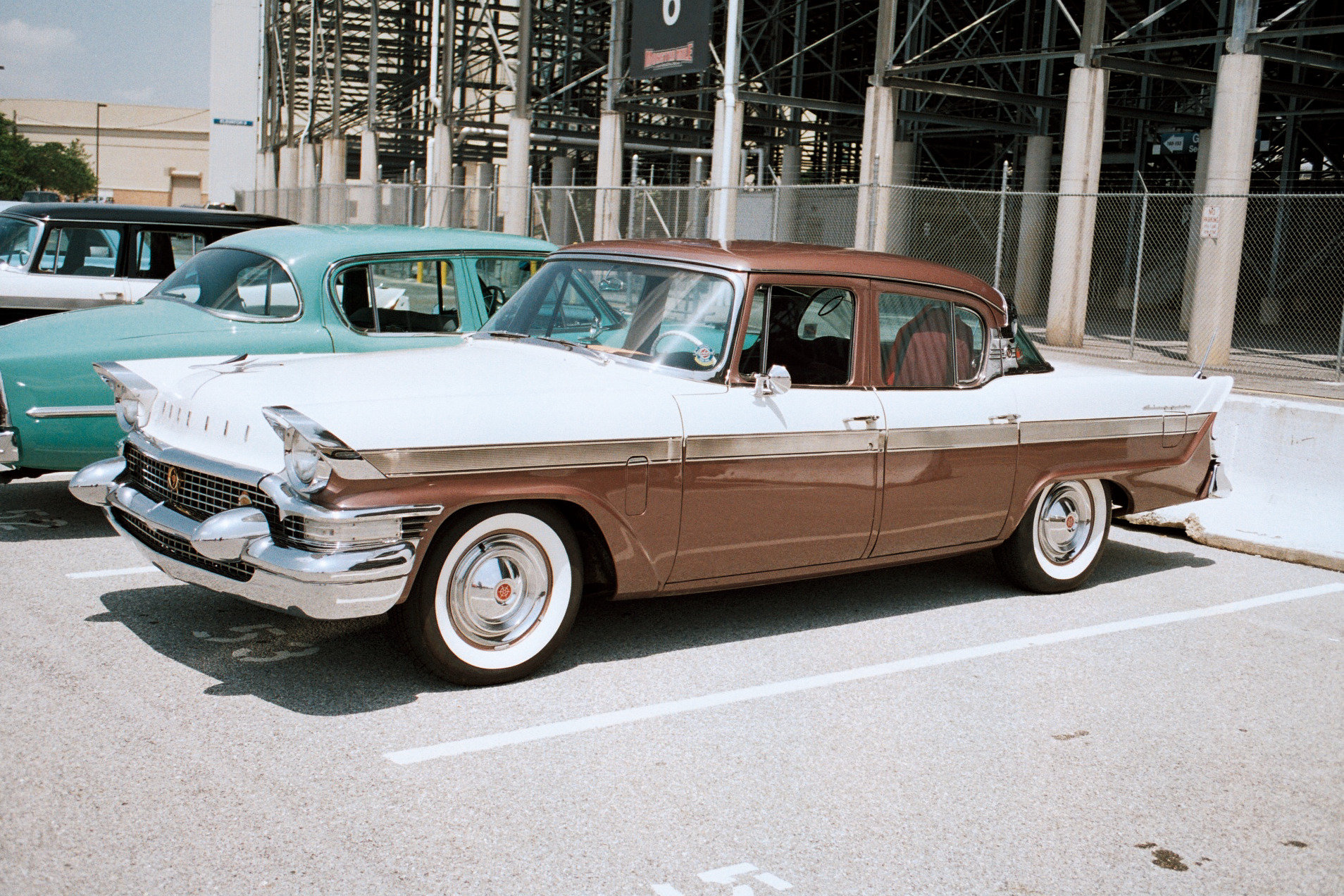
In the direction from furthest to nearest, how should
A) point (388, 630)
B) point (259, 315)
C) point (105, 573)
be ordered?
point (259, 315), point (105, 573), point (388, 630)

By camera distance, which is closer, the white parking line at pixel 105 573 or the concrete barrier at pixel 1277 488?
the white parking line at pixel 105 573

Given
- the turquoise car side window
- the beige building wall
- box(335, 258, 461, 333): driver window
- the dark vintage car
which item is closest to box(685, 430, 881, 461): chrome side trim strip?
box(335, 258, 461, 333): driver window

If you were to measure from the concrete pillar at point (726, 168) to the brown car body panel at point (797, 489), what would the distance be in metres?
12.2

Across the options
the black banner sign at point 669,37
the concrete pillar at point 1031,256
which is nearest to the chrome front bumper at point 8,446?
the black banner sign at point 669,37

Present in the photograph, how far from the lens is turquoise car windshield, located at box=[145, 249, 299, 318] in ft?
23.9

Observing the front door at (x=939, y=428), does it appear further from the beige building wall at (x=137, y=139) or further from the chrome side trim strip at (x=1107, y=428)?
the beige building wall at (x=137, y=139)

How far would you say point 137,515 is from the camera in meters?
5.02

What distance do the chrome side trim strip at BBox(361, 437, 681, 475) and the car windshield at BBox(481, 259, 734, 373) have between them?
0.47 meters

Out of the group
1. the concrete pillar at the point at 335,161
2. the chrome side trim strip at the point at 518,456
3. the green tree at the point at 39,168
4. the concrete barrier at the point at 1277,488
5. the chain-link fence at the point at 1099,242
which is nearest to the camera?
the chrome side trim strip at the point at 518,456

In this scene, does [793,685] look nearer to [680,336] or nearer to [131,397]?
[680,336]

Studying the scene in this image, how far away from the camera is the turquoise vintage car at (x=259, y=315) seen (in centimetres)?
664

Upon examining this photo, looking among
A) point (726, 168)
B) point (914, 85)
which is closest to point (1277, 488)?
point (726, 168)

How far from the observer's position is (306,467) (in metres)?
4.39

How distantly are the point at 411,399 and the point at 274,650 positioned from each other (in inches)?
52.0
